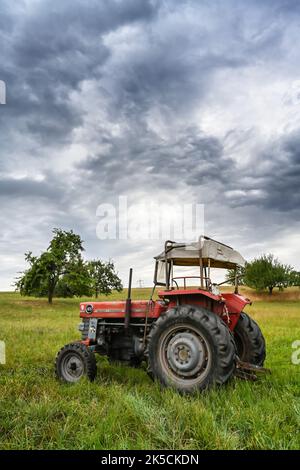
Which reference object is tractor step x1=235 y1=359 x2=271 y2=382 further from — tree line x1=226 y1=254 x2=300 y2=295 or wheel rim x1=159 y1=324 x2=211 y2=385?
tree line x1=226 y1=254 x2=300 y2=295

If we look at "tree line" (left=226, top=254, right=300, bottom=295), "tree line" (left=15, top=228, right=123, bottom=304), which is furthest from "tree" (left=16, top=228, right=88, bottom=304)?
"tree line" (left=226, top=254, right=300, bottom=295)

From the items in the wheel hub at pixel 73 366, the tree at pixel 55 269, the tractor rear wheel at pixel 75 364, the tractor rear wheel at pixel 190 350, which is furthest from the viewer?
the tree at pixel 55 269

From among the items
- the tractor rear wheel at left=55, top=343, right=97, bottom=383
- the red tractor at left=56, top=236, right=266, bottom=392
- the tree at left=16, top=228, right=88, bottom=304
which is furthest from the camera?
the tree at left=16, top=228, right=88, bottom=304

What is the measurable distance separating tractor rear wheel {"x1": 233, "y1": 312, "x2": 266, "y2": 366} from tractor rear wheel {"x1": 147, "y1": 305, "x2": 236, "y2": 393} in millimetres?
1467

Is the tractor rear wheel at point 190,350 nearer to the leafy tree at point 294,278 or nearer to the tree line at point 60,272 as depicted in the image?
the tree line at point 60,272

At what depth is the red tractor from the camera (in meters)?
5.28

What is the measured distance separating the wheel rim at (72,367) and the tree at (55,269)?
31332mm

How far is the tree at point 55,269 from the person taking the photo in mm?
36844

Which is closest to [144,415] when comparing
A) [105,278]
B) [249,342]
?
[249,342]

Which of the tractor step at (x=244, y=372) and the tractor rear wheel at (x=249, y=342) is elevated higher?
the tractor rear wheel at (x=249, y=342)

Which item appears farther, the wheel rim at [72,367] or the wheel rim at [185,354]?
the wheel rim at [72,367]

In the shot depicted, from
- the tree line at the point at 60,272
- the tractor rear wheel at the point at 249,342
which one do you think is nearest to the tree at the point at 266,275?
the tree line at the point at 60,272
